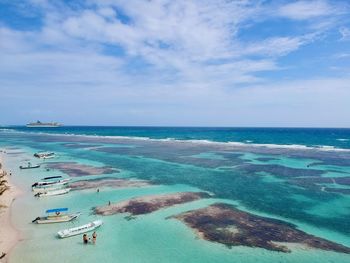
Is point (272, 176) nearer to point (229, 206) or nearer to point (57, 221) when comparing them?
point (229, 206)

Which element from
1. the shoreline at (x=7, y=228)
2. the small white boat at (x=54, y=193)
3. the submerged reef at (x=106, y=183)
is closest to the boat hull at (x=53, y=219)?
the shoreline at (x=7, y=228)

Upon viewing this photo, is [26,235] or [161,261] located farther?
[26,235]

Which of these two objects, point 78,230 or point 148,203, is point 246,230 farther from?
point 78,230

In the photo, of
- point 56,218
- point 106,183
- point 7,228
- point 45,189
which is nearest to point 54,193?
point 45,189

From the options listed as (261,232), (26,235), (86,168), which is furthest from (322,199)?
(86,168)

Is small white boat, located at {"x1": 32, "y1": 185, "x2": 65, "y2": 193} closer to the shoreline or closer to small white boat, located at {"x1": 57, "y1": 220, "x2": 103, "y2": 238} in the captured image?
the shoreline

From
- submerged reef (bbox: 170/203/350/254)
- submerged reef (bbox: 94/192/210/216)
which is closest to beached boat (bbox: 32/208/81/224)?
submerged reef (bbox: 94/192/210/216)
